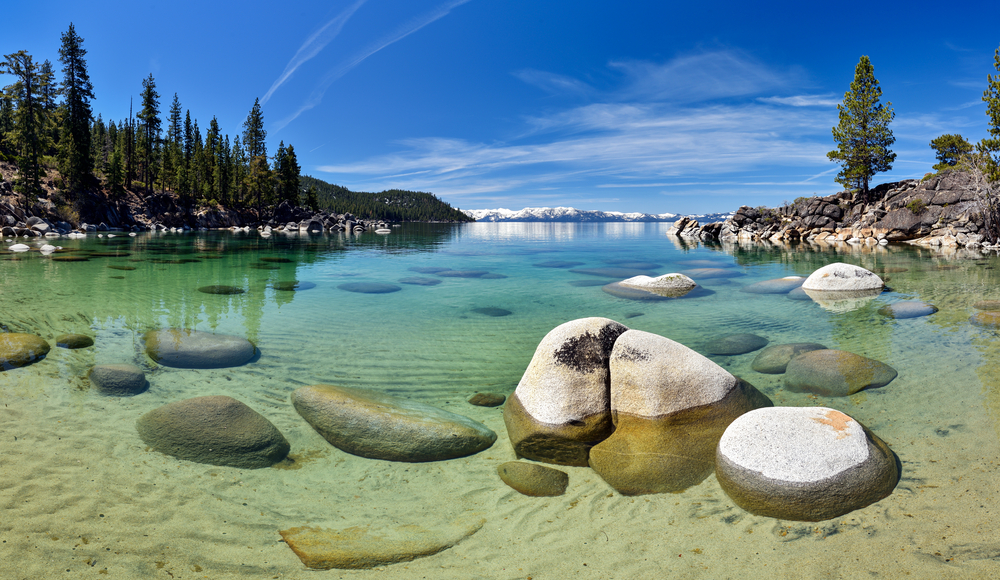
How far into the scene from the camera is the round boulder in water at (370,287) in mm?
18730

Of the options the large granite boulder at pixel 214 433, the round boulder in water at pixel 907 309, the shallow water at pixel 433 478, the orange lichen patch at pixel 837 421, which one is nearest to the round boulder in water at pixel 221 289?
the shallow water at pixel 433 478

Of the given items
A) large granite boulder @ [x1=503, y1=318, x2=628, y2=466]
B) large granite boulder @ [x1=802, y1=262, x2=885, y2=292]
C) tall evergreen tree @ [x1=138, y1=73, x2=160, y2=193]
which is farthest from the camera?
tall evergreen tree @ [x1=138, y1=73, x2=160, y2=193]

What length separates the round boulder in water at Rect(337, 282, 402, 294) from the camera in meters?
18.7

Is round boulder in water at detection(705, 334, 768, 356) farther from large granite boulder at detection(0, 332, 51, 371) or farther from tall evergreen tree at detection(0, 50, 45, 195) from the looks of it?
tall evergreen tree at detection(0, 50, 45, 195)

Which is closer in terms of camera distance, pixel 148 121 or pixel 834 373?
pixel 834 373

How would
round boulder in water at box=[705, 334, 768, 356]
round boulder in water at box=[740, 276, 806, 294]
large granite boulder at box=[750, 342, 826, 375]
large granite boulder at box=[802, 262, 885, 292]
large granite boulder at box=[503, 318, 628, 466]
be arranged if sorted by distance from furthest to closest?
1. round boulder in water at box=[740, 276, 806, 294]
2. large granite boulder at box=[802, 262, 885, 292]
3. round boulder in water at box=[705, 334, 768, 356]
4. large granite boulder at box=[750, 342, 826, 375]
5. large granite boulder at box=[503, 318, 628, 466]

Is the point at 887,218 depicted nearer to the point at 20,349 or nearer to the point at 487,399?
the point at 487,399

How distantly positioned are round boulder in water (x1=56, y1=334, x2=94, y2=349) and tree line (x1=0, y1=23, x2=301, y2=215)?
222 feet

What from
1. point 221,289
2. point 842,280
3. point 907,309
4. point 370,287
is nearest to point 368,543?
point 370,287

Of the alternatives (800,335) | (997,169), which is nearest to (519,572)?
(800,335)

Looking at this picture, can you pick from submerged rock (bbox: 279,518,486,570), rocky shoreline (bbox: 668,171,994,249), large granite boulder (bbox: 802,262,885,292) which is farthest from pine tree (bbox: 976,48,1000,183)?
submerged rock (bbox: 279,518,486,570)

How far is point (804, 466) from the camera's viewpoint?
4.50m

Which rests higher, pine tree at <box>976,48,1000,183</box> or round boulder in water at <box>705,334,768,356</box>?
pine tree at <box>976,48,1000,183</box>

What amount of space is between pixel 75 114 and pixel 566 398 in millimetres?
95540
